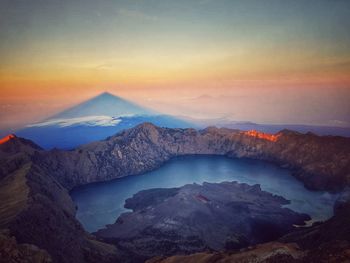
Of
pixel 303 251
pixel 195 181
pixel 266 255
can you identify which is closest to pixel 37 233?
pixel 266 255

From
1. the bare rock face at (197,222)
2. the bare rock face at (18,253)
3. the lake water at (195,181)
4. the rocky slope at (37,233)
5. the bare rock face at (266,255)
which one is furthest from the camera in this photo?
the lake water at (195,181)

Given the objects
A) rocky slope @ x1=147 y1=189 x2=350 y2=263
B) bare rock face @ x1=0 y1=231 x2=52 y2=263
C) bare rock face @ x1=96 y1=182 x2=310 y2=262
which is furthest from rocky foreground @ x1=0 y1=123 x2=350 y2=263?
bare rock face @ x1=96 y1=182 x2=310 y2=262

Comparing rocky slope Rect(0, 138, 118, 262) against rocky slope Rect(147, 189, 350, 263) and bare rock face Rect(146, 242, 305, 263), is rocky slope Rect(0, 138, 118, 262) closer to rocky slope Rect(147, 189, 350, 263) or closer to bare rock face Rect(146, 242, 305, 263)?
rocky slope Rect(147, 189, 350, 263)

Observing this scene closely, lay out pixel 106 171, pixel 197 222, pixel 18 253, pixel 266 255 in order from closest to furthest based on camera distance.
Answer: pixel 266 255, pixel 18 253, pixel 197 222, pixel 106 171

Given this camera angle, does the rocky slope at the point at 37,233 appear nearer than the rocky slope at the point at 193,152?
Yes

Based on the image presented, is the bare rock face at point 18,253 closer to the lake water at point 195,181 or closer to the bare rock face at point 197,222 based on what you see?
the bare rock face at point 197,222

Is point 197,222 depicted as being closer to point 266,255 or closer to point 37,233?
point 37,233

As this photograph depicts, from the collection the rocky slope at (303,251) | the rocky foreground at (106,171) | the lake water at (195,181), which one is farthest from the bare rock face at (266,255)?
the lake water at (195,181)

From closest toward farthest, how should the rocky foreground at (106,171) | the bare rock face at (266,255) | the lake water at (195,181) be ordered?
the bare rock face at (266,255) → the rocky foreground at (106,171) → the lake water at (195,181)
